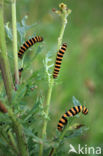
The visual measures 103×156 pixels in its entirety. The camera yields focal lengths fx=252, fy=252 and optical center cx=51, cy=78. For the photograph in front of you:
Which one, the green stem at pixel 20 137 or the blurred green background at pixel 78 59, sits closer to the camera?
the green stem at pixel 20 137

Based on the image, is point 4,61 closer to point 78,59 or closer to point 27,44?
point 27,44

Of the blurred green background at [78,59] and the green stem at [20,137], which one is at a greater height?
the blurred green background at [78,59]

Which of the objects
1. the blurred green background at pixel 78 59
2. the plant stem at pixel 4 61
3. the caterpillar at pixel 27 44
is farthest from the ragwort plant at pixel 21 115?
the blurred green background at pixel 78 59

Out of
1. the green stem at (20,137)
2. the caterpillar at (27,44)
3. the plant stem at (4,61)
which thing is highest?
the caterpillar at (27,44)

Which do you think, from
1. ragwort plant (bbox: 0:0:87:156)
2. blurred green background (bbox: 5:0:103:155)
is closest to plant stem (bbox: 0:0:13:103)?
ragwort plant (bbox: 0:0:87:156)

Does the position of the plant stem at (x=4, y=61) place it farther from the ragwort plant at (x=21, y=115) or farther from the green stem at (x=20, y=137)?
the green stem at (x=20, y=137)

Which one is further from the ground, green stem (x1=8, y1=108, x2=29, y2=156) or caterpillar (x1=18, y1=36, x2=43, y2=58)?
caterpillar (x1=18, y1=36, x2=43, y2=58)

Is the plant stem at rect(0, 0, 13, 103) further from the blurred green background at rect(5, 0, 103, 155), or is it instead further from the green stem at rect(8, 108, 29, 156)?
the blurred green background at rect(5, 0, 103, 155)

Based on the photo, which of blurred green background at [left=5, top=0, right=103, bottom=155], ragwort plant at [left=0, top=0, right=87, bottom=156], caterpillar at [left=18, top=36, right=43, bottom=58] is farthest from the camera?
blurred green background at [left=5, top=0, right=103, bottom=155]

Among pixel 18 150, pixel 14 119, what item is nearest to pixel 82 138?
pixel 18 150
